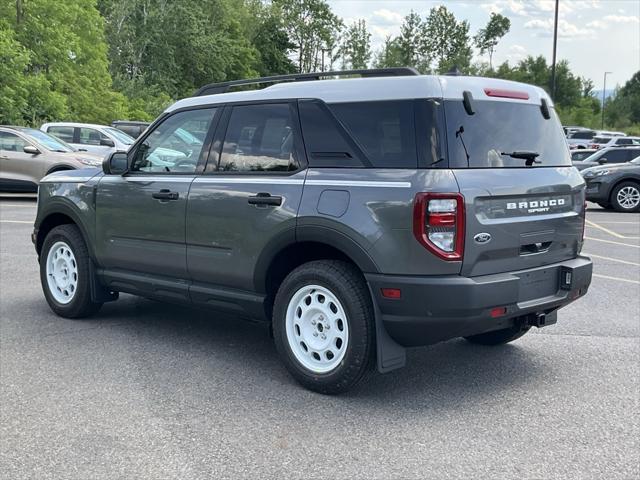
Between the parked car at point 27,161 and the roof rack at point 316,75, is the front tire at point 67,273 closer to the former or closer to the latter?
the roof rack at point 316,75

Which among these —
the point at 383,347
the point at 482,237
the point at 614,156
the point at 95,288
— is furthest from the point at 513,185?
the point at 614,156

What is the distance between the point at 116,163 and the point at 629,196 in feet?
48.5

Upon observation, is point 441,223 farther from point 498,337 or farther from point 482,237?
point 498,337

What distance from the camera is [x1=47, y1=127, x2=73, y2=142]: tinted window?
20688mm

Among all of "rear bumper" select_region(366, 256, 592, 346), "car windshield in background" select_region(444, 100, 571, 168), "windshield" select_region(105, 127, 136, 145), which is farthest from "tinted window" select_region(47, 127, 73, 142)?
"rear bumper" select_region(366, 256, 592, 346)

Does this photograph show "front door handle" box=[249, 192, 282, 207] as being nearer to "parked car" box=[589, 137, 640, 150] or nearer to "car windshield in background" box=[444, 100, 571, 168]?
"car windshield in background" box=[444, 100, 571, 168]

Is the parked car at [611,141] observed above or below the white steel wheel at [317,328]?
above

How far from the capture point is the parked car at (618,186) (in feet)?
57.3

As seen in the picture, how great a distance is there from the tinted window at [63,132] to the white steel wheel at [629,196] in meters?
14.6

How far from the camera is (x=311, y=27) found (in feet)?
273

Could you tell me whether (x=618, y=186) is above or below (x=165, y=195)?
below

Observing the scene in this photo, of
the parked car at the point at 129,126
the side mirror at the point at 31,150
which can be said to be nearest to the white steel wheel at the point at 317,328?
the side mirror at the point at 31,150

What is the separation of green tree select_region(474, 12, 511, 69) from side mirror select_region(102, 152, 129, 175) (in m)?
95.5

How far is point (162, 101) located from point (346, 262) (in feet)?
148
